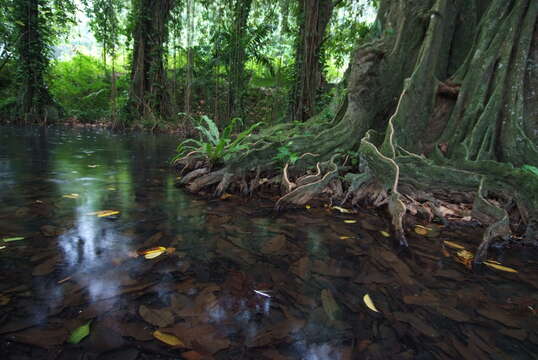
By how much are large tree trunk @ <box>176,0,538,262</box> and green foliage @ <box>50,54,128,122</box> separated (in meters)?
14.4

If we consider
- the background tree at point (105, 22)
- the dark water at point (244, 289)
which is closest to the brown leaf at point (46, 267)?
the dark water at point (244, 289)

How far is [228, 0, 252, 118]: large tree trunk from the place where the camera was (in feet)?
33.0

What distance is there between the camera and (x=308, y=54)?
6.93 metres

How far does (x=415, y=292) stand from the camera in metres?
1.67

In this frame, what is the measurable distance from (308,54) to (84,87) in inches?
600

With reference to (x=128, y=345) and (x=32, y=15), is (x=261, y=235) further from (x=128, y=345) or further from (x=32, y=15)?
(x=32, y=15)

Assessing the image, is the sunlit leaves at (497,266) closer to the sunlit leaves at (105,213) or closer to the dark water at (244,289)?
the dark water at (244,289)

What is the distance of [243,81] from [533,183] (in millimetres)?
9681

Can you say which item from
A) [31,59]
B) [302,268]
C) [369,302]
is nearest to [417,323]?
[369,302]

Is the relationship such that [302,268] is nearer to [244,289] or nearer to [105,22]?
[244,289]

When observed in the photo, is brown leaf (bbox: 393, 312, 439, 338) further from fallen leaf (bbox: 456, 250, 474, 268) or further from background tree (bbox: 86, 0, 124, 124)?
Answer: background tree (bbox: 86, 0, 124, 124)

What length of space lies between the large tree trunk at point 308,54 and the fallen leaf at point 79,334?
685 cm

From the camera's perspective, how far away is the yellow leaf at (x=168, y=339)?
1.19 meters

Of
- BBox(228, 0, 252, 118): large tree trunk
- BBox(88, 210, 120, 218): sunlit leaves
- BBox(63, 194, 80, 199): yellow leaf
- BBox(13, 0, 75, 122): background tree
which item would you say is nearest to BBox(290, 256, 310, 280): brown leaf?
BBox(88, 210, 120, 218): sunlit leaves
